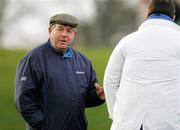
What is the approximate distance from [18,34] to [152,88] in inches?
862

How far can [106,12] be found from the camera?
32719mm

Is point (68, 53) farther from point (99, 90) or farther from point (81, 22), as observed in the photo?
point (81, 22)

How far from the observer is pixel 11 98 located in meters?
17.0

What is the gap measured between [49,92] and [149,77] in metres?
1.40

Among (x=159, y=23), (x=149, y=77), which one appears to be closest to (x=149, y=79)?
(x=149, y=77)

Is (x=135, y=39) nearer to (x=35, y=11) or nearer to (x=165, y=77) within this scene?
(x=165, y=77)

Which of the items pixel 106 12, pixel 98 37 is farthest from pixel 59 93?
pixel 106 12

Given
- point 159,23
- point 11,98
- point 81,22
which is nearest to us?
point 159,23

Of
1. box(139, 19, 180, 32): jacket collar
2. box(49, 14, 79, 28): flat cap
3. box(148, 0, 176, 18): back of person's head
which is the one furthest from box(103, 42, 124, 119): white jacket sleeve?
box(49, 14, 79, 28): flat cap

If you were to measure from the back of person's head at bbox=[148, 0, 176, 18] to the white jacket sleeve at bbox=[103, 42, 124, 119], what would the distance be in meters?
0.44

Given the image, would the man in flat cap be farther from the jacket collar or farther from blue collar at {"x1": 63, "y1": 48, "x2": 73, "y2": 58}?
the jacket collar

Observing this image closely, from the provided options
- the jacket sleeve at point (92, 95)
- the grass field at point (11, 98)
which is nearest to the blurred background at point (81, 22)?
the grass field at point (11, 98)

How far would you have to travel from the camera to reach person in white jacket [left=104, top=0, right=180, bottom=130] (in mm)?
6891

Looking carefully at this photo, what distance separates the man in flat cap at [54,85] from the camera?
7934 mm
